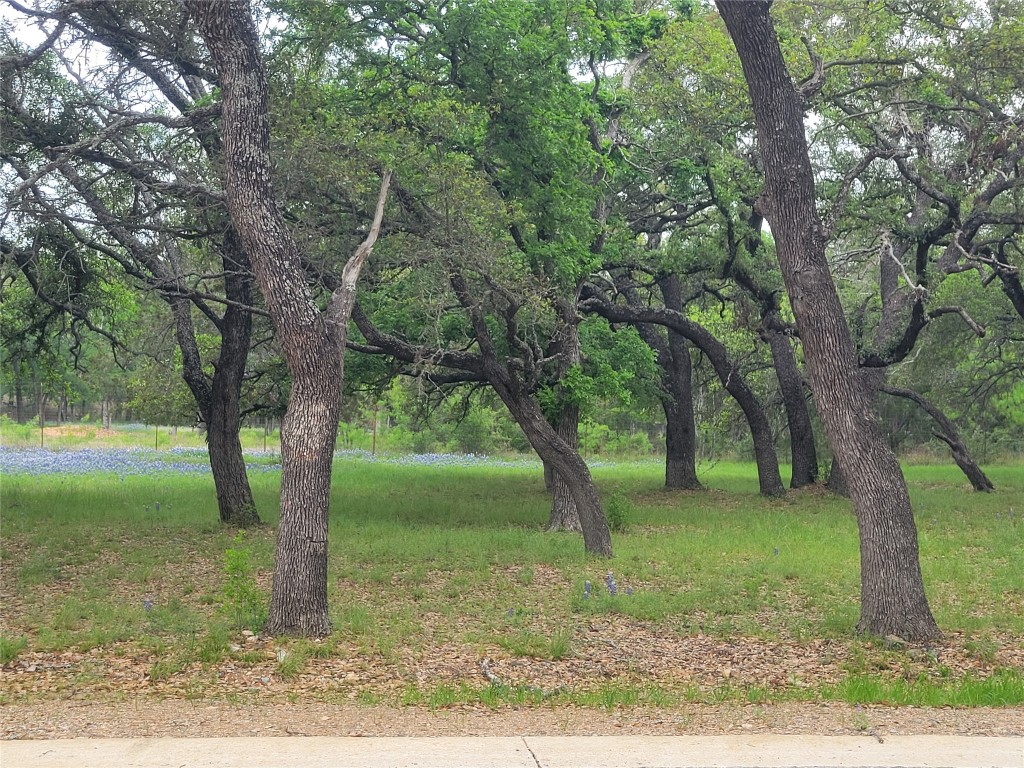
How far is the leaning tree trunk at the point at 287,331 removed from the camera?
887cm

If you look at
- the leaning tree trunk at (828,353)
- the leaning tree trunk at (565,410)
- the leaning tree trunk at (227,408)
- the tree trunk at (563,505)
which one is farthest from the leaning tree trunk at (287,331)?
the tree trunk at (563,505)

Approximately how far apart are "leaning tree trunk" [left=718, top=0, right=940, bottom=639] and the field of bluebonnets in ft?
1.66

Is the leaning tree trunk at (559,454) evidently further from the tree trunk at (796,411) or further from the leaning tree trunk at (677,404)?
the tree trunk at (796,411)

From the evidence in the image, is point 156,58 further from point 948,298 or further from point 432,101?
point 948,298

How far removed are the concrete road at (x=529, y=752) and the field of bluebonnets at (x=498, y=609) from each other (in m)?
1.01

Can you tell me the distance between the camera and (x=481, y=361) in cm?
1395

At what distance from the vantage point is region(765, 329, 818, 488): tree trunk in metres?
24.0

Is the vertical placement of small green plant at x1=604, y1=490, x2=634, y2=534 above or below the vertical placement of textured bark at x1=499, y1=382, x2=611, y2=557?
below

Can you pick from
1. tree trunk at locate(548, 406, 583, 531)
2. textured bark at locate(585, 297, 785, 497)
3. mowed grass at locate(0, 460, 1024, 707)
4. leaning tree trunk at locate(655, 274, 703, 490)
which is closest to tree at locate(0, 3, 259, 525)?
mowed grass at locate(0, 460, 1024, 707)

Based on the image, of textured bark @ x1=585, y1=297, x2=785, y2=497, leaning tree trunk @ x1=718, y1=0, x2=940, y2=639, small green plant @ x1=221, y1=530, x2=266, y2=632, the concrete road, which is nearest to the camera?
the concrete road

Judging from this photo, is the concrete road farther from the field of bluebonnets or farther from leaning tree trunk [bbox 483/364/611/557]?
leaning tree trunk [bbox 483/364/611/557]

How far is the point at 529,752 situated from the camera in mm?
5801

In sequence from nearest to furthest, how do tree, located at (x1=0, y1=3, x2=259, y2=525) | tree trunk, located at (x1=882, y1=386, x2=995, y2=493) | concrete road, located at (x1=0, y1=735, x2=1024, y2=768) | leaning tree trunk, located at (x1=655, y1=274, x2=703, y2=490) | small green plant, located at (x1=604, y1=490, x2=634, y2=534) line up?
1. concrete road, located at (x1=0, y1=735, x2=1024, y2=768)
2. tree, located at (x1=0, y1=3, x2=259, y2=525)
3. small green plant, located at (x1=604, y1=490, x2=634, y2=534)
4. tree trunk, located at (x1=882, y1=386, x2=995, y2=493)
5. leaning tree trunk, located at (x1=655, y1=274, x2=703, y2=490)

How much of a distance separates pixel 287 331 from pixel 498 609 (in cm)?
381
